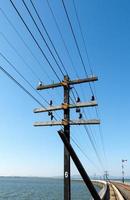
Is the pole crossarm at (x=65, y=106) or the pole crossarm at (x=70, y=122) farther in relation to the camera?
the pole crossarm at (x=65, y=106)

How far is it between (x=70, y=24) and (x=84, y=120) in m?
6.84

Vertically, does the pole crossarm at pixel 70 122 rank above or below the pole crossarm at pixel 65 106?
below

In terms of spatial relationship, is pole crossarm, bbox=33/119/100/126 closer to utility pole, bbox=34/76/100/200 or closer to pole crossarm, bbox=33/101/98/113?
utility pole, bbox=34/76/100/200

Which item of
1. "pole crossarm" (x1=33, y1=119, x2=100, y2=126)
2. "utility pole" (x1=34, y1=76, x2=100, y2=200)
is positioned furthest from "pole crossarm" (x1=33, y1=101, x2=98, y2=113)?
A: "pole crossarm" (x1=33, y1=119, x2=100, y2=126)

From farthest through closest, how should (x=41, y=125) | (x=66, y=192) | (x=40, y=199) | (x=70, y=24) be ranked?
1. (x=40, y=199)
2. (x=41, y=125)
3. (x=66, y=192)
4. (x=70, y=24)

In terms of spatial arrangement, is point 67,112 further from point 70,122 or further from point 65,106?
point 70,122

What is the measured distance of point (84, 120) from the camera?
16078 millimetres

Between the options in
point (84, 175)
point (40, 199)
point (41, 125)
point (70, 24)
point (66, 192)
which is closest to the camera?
point (84, 175)

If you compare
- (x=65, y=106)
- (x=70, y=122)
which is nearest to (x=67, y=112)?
(x=65, y=106)

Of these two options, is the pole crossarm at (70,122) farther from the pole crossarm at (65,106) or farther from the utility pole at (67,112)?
the pole crossarm at (65,106)

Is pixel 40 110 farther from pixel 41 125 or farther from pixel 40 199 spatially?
pixel 40 199

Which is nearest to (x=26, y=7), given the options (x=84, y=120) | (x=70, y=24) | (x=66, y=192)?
(x=70, y=24)

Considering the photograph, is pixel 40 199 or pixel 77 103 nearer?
pixel 77 103

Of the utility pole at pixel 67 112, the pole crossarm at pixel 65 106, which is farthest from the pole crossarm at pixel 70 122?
the pole crossarm at pixel 65 106
